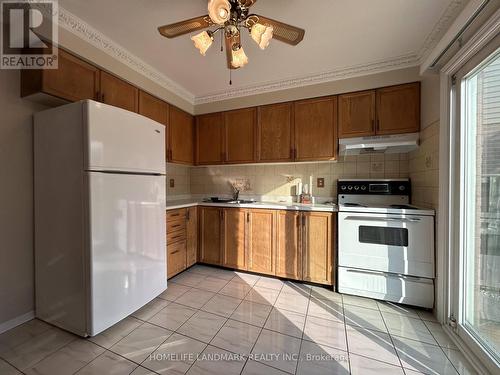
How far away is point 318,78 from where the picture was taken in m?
2.46

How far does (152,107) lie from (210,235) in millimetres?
1711

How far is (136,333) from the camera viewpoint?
62.6 inches

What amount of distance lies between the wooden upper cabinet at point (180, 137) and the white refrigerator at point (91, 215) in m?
0.87

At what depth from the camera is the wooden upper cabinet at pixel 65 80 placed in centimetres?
158

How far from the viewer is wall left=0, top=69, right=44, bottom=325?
63.1 inches

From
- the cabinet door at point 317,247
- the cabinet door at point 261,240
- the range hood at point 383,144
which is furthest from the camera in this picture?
the cabinet door at point 261,240

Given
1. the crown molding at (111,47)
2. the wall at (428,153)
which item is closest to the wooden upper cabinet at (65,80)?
the crown molding at (111,47)

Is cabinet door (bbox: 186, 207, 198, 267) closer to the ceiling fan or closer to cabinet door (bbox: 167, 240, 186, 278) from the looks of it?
cabinet door (bbox: 167, 240, 186, 278)

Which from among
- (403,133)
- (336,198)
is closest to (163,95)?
(336,198)

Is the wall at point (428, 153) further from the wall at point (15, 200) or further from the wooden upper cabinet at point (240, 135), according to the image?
the wall at point (15, 200)

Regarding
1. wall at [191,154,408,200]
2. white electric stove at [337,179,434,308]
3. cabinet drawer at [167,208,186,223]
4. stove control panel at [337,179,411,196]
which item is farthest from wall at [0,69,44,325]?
stove control panel at [337,179,411,196]

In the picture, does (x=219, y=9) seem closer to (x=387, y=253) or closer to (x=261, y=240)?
(x=261, y=240)

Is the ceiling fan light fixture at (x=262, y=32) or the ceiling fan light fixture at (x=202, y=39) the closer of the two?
the ceiling fan light fixture at (x=262, y=32)

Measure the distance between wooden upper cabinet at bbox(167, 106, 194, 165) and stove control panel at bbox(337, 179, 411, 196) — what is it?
2.08 metres
